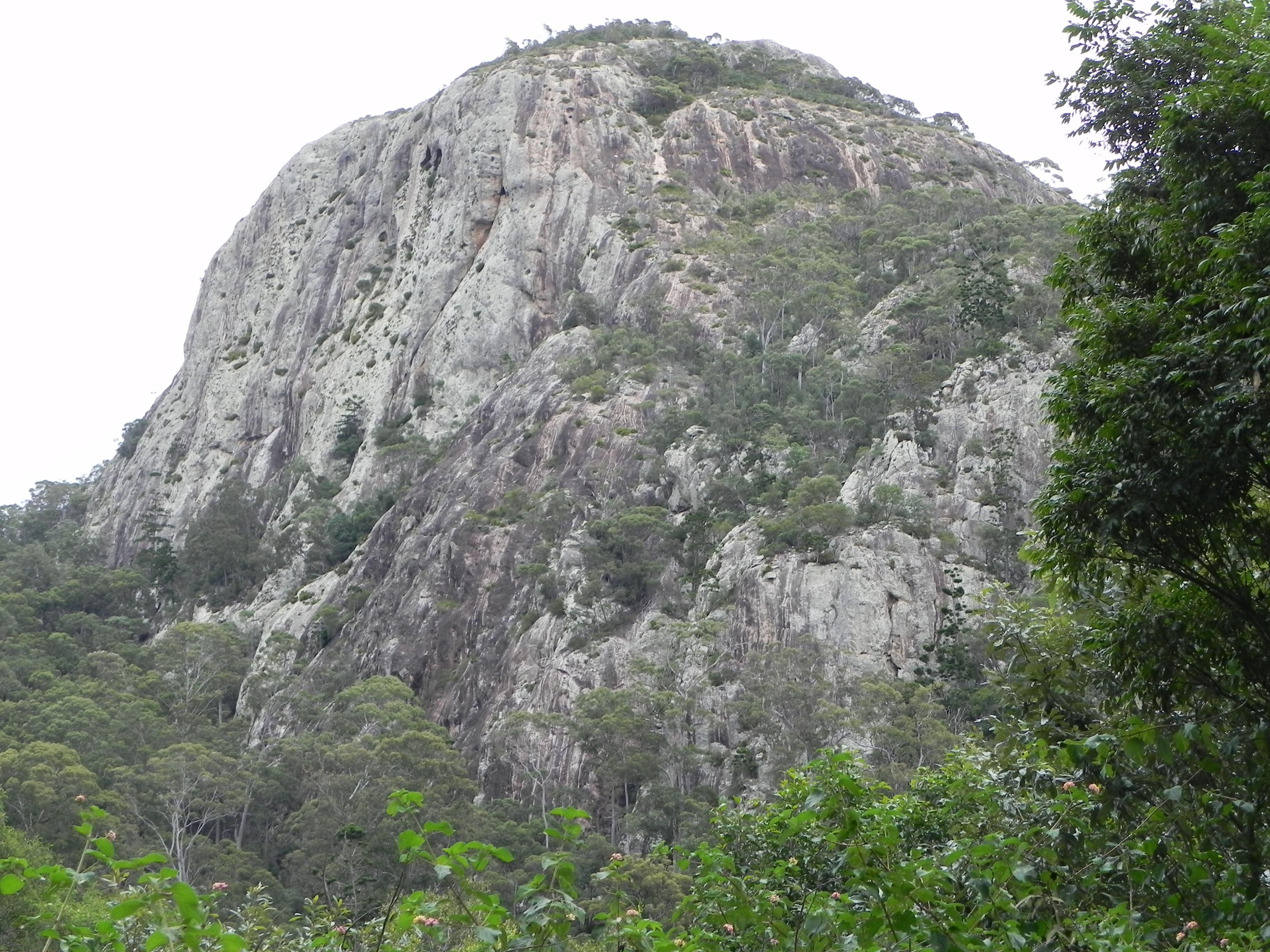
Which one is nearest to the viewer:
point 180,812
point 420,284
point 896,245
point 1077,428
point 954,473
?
point 1077,428

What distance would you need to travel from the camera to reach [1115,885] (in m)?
7.47

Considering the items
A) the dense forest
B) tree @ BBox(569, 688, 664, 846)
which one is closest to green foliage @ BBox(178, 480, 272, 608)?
the dense forest

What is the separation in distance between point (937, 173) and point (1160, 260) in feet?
260

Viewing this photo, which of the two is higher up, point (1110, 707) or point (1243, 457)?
point (1243, 457)

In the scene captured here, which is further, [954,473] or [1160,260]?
[954,473]

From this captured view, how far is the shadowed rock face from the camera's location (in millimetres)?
46906

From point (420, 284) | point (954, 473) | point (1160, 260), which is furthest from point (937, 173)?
point (1160, 260)

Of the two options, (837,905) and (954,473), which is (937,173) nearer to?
(954,473)

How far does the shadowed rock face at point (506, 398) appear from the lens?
46906 mm

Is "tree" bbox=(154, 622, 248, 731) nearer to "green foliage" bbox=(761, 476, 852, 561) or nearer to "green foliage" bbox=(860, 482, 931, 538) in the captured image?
"green foliage" bbox=(761, 476, 852, 561)

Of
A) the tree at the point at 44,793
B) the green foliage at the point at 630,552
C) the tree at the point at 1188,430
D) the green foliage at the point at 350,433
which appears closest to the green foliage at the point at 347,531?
the green foliage at the point at 350,433

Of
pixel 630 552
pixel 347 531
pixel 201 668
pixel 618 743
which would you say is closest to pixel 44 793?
pixel 618 743

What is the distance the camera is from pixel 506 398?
66.7m

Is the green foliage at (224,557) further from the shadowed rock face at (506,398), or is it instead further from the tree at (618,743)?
the tree at (618,743)
